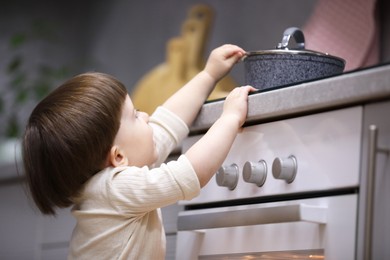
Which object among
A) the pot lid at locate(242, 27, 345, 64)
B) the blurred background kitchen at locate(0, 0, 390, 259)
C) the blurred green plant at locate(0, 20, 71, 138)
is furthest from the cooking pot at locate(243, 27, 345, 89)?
the blurred green plant at locate(0, 20, 71, 138)

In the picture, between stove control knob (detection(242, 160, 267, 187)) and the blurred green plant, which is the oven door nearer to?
stove control knob (detection(242, 160, 267, 187))

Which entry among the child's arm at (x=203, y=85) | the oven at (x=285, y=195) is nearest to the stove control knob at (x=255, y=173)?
the oven at (x=285, y=195)

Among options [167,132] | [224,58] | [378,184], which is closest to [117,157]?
[167,132]

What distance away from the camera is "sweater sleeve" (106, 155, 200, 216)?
3.89 feet

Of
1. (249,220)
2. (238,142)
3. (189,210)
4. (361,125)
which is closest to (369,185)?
(361,125)

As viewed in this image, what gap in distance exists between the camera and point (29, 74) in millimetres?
3605

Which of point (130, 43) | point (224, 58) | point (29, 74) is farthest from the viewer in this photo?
point (29, 74)

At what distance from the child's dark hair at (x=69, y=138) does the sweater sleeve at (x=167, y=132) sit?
0.13 meters

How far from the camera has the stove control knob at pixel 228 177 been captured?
124cm

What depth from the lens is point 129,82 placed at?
133 inches

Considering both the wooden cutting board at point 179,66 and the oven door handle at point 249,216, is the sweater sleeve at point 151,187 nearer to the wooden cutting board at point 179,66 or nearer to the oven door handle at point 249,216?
the oven door handle at point 249,216

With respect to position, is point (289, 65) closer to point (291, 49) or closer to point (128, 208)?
point (291, 49)

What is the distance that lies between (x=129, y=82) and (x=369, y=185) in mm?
2451

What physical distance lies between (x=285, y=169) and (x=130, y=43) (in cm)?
233
